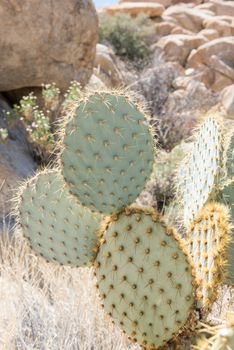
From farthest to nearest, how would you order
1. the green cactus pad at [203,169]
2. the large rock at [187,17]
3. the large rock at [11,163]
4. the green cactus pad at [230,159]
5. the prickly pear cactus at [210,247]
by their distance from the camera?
1. the large rock at [187,17]
2. the large rock at [11,163]
3. the green cactus pad at [230,159]
4. the green cactus pad at [203,169]
5. the prickly pear cactus at [210,247]

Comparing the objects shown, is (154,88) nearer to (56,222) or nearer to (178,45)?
(56,222)

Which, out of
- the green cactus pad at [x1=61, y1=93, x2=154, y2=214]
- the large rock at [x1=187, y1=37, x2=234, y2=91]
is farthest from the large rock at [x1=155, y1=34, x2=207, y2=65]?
the green cactus pad at [x1=61, y1=93, x2=154, y2=214]

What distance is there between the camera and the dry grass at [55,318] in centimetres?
308

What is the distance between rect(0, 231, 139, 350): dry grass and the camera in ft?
10.1

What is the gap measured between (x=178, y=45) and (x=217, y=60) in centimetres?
188

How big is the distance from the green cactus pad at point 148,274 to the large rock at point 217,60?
17163 mm

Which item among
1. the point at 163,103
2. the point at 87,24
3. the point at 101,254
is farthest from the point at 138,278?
the point at 163,103

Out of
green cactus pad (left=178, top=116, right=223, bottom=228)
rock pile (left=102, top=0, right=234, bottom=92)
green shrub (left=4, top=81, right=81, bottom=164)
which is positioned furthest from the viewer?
rock pile (left=102, top=0, right=234, bottom=92)

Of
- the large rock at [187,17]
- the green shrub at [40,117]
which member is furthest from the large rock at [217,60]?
the green shrub at [40,117]

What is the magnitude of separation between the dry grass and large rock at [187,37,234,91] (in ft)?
53.4

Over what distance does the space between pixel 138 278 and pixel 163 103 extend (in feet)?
26.6

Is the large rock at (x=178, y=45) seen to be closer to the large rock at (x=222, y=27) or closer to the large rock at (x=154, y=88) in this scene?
the large rock at (x=222, y=27)

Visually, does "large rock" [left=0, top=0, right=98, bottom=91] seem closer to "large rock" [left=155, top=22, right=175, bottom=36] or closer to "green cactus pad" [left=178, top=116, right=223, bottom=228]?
"green cactus pad" [left=178, top=116, right=223, bottom=228]

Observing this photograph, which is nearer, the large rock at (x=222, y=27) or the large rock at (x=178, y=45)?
the large rock at (x=178, y=45)
